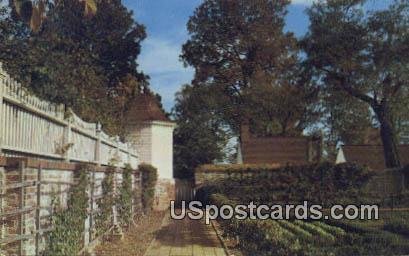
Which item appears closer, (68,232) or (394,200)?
(68,232)

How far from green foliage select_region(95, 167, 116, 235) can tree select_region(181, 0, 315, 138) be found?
20.6m

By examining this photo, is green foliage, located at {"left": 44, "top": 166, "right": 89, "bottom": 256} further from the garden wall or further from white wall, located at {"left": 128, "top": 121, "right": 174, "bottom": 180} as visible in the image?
white wall, located at {"left": 128, "top": 121, "right": 174, "bottom": 180}

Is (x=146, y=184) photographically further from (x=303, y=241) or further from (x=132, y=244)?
(x=303, y=241)

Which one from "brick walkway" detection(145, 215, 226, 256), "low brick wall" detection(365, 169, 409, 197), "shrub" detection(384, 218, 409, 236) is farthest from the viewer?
"low brick wall" detection(365, 169, 409, 197)

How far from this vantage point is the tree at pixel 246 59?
3525 centimetres

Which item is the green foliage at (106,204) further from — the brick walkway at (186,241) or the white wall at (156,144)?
the white wall at (156,144)

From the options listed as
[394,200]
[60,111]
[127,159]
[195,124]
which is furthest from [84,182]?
[195,124]

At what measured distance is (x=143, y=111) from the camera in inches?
1272

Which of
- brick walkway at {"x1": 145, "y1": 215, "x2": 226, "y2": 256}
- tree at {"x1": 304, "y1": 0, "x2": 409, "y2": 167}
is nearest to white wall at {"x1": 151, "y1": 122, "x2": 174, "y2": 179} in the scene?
tree at {"x1": 304, "y1": 0, "x2": 409, "y2": 167}

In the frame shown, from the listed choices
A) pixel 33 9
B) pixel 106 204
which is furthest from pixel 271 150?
pixel 33 9

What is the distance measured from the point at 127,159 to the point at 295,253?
11870 millimetres

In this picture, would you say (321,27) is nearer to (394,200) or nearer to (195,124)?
(195,124)

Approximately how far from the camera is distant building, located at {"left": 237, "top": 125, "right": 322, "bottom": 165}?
3528 centimetres

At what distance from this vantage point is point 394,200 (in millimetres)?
24219
